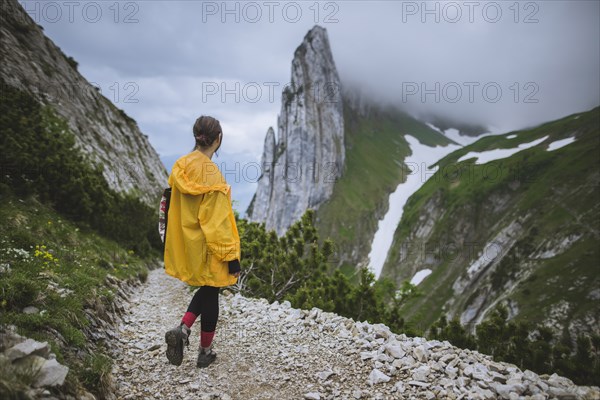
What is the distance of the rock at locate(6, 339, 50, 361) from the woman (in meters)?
1.88

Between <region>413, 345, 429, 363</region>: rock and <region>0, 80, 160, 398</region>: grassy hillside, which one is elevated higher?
<region>0, 80, 160, 398</region>: grassy hillside

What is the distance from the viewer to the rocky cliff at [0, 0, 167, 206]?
25031mm

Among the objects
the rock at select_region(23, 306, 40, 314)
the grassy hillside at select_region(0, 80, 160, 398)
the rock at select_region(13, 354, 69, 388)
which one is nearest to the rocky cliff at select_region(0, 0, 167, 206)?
the grassy hillside at select_region(0, 80, 160, 398)

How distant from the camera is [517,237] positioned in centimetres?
8444

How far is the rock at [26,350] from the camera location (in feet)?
10.6

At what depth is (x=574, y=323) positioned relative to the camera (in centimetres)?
5275

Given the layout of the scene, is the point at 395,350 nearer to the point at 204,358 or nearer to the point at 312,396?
the point at 312,396

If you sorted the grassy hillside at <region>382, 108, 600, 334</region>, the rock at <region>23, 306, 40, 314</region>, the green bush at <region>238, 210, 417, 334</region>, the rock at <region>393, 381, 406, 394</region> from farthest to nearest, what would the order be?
the grassy hillside at <region>382, 108, 600, 334</region>, the green bush at <region>238, 210, 417, 334</region>, the rock at <region>393, 381, 406, 394</region>, the rock at <region>23, 306, 40, 314</region>

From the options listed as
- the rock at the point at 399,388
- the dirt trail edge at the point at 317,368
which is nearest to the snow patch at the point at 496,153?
the dirt trail edge at the point at 317,368

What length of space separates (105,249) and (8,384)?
13.6 m

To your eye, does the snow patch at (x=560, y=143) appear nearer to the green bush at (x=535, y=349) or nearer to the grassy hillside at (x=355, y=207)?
the grassy hillside at (x=355, y=207)

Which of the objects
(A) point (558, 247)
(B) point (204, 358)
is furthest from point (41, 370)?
(A) point (558, 247)

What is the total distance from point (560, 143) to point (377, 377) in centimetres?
15876

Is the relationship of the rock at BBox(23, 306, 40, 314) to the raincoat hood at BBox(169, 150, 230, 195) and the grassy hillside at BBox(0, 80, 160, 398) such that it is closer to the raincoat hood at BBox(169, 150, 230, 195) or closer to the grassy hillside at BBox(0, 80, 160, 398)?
the grassy hillside at BBox(0, 80, 160, 398)
